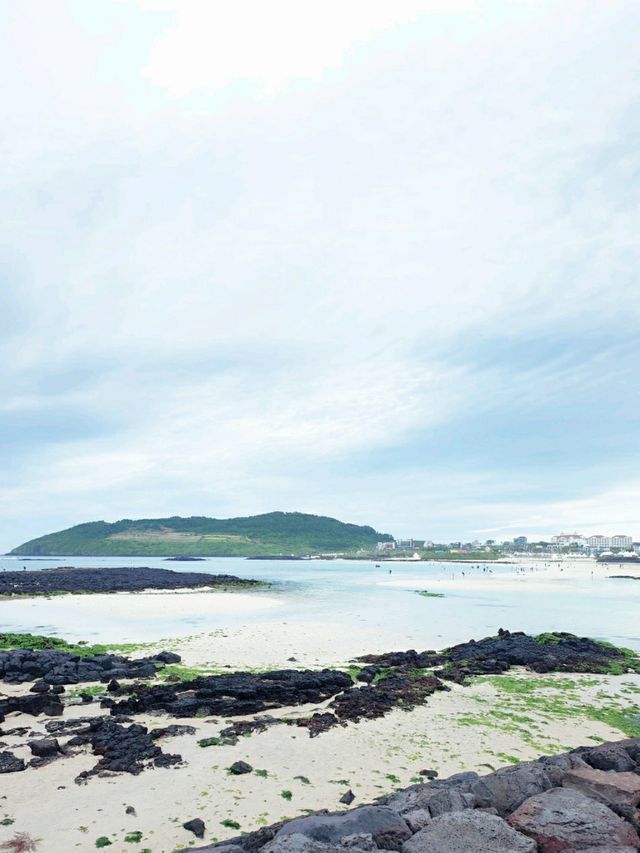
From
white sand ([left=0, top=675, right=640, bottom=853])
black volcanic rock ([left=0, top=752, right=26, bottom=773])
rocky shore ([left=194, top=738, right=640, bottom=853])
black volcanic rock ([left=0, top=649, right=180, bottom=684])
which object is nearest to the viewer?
rocky shore ([left=194, top=738, right=640, bottom=853])

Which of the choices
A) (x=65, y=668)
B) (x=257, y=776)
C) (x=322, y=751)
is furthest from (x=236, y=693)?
(x=65, y=668)

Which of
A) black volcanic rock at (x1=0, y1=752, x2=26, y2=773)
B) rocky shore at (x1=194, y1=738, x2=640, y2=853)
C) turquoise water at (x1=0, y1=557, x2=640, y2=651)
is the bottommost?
turquoise water at (x1=0, y1=557, x2=640, y2=651)

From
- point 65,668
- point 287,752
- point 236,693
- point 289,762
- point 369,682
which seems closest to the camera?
point 289,762

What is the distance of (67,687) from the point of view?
21.2m

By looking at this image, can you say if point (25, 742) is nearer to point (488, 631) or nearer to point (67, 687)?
point (67, 687)

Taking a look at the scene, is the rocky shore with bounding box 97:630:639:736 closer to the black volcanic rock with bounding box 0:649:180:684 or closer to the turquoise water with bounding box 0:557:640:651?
the black volcanic rock with bounding box 0:649:180:684

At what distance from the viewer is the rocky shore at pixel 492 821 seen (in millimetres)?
7473

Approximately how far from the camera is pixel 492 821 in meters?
7.75

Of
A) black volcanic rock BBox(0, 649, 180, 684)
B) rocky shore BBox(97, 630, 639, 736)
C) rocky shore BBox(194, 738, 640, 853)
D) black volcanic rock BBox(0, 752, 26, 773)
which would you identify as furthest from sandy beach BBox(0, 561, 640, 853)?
rocky shore BBox(194, 738, 640, 853)

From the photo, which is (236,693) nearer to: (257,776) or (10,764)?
(257,776)

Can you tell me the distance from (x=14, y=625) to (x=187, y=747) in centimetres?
3316

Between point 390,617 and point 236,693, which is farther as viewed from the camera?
point 390,617

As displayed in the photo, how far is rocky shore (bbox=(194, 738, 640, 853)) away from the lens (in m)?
7.47

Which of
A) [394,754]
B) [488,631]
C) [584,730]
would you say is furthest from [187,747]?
[488,631]
